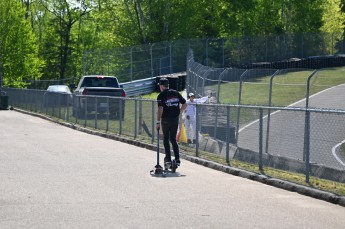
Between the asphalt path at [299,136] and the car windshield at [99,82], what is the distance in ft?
69.9

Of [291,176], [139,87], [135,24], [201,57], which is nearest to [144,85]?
[139,87]

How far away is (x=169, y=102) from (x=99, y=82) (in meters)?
22.7

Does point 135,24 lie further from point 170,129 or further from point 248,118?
point 170,129

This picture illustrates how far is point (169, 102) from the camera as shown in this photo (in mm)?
17062

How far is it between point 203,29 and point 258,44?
16.2 m

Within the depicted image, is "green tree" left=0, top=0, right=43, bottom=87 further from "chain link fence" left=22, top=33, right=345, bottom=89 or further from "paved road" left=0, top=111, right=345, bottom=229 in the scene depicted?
"paved road" left=0, top=111, right=345, bottom=229

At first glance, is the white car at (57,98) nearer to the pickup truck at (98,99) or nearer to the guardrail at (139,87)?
the pickup truck at (98,99)

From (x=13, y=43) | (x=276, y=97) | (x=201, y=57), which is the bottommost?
(x=276, y=97)

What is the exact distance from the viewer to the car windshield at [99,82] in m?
39.4

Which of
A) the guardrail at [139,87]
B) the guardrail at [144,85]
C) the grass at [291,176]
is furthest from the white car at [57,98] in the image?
the grass at [291,176]

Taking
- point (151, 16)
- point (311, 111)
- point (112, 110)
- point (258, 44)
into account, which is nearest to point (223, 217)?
point (311, 111)

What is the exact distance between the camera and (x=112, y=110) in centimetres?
3014

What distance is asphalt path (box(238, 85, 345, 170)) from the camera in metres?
14.1

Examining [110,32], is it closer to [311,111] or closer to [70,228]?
[311,111]
